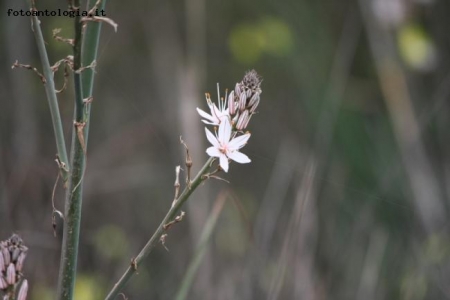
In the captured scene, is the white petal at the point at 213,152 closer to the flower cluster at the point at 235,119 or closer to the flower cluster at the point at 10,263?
the flower cluster at the point at 235,119

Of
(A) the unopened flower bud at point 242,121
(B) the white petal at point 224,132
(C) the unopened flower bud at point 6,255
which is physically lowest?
(C) the unopened flower bud at point 6,255

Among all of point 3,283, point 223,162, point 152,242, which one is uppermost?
point 223,162

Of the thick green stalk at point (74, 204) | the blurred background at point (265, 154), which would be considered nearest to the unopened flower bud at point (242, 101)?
the thick green stalk at point (74, 204)

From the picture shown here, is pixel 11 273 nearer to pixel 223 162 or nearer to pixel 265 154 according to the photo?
pixel 223 162

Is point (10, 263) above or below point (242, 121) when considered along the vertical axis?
below

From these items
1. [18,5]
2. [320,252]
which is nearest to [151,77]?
[18,5]

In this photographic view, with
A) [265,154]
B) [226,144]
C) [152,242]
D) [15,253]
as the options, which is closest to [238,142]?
[226,144]
